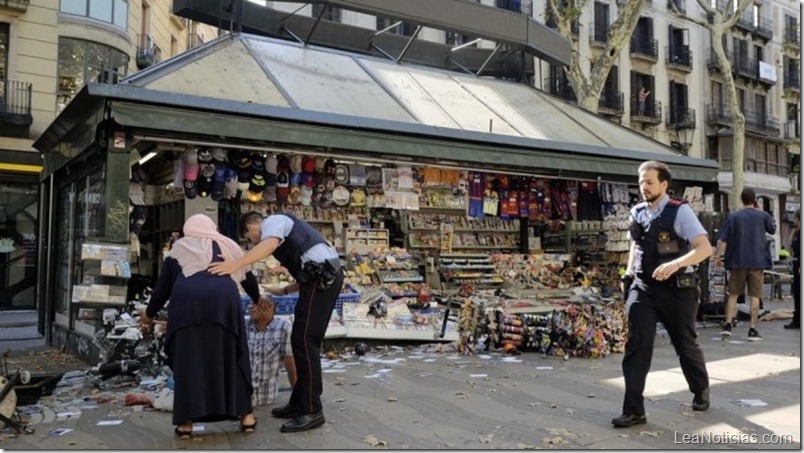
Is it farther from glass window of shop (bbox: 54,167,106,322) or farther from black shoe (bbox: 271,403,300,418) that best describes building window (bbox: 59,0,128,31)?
black shoe (bbox: 271,403,300,418)

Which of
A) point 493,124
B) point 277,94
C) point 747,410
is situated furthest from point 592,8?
point 747,410

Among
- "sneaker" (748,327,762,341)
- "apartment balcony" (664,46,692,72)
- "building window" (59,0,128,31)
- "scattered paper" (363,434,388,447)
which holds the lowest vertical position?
"scattered paper" (363,434,388,447)

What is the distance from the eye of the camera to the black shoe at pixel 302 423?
4617 millimetres

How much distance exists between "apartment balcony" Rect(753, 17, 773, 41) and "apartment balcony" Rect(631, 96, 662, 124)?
463 inches

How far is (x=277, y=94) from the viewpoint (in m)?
8.20

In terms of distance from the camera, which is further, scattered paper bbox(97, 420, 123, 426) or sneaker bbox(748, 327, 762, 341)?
sneaker bbox(748, 327, 762, 341)

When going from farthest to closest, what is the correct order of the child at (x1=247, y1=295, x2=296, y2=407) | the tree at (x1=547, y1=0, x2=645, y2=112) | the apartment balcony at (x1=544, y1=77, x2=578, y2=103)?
the apartment balcony at (x1=544, y1=77, x2=578, y2=103) → the tree at (x1=547, y1=0, x2=645, y2=112) → the child at (x1=247, y1=295, x2=296, y2=407)

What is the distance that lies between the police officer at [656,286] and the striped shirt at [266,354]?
2.67 m

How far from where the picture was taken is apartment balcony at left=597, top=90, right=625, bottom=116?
3303cm

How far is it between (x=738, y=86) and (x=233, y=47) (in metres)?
38.6

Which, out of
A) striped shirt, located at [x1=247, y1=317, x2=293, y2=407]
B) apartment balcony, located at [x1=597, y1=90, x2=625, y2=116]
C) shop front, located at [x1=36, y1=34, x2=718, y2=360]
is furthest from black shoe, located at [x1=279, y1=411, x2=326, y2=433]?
apartment balcony, located at [x1=597, y1=90, x2=625, y2=116]

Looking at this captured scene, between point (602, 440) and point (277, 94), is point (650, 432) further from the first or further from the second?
point (277, 94)

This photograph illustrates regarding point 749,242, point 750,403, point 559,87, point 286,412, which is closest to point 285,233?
point 286,412

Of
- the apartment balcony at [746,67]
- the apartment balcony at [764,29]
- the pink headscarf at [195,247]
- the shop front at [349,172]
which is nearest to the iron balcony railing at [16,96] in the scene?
the shop front at [349,172]
